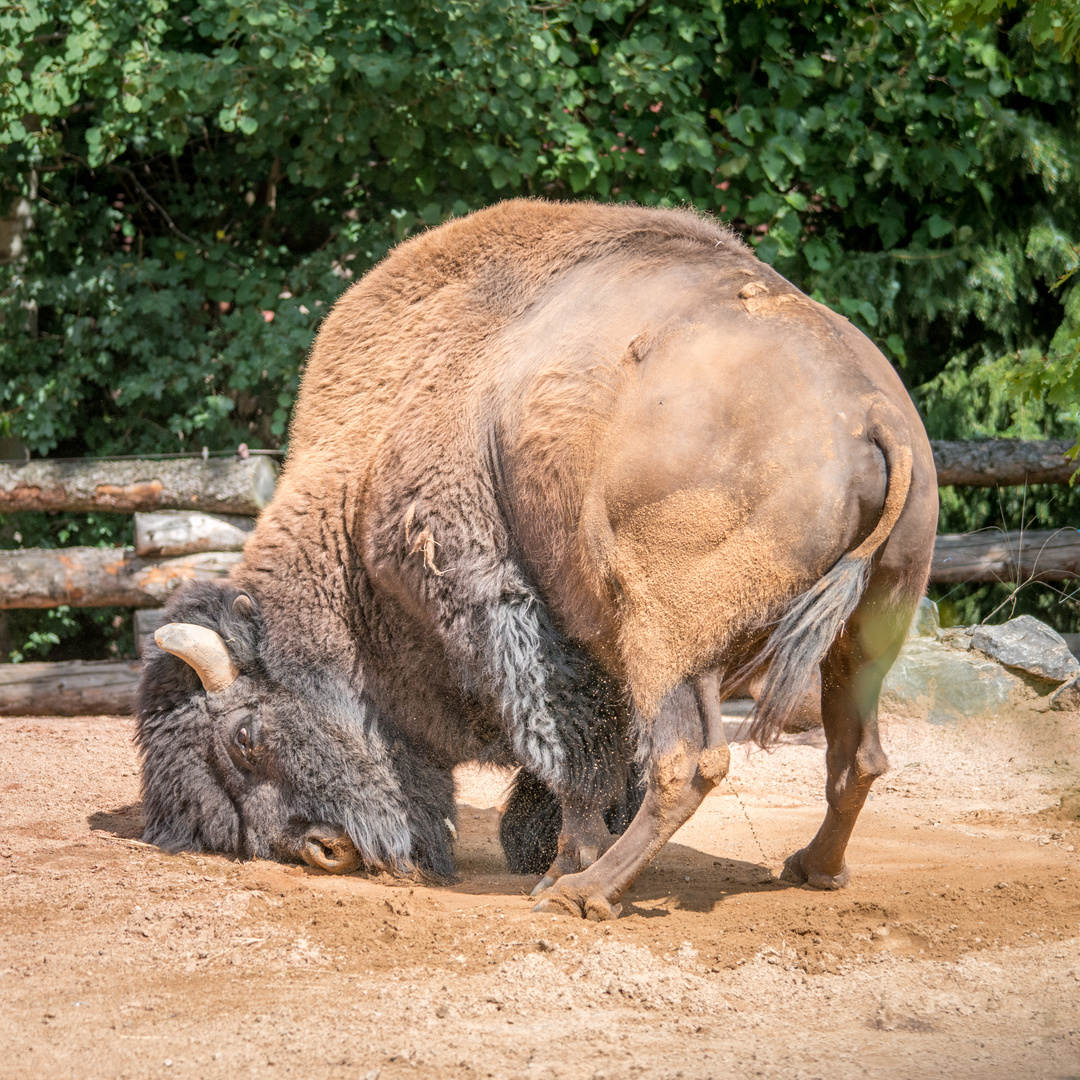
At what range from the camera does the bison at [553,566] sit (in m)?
2.93

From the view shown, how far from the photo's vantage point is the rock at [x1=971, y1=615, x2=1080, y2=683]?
5453 mm

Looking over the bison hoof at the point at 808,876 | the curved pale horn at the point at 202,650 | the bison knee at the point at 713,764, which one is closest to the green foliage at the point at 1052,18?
the bison knee at the point at 713,764

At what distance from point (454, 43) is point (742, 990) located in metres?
5.17

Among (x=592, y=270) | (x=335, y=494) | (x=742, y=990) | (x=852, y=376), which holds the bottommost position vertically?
(x=742, y=990)

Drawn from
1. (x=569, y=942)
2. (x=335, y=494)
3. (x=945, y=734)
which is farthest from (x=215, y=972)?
(x=945, y=734)

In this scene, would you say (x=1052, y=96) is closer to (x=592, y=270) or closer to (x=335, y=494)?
(x=592, y=270)

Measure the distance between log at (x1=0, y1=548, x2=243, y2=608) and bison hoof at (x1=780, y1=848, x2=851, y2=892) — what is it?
13.4 ft

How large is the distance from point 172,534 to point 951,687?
4411 mm

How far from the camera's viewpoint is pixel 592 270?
3.55m

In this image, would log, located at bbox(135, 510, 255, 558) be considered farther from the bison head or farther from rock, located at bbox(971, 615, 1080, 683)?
rock, located at bbox(971, 615, 1080, 683)

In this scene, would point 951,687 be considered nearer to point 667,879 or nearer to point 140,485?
point 667,879

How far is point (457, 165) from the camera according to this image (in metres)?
6.63

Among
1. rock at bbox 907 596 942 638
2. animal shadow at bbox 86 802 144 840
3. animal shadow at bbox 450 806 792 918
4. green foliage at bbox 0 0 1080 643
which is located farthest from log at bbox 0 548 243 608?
rock at bbox 907 596 942 638

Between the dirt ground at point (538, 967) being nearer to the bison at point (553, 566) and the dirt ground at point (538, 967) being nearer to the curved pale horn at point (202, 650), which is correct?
the bison at point (553, 566)
